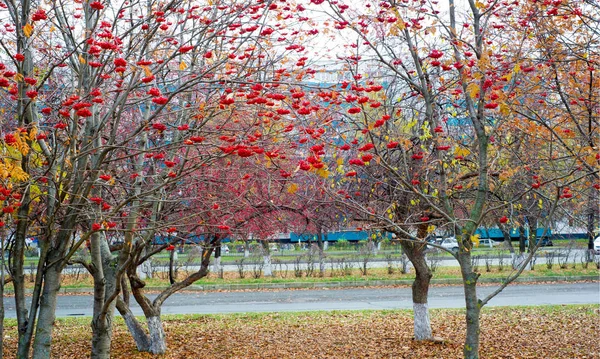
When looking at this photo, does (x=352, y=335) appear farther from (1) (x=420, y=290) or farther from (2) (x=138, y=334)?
(2) (x=138, y=334)

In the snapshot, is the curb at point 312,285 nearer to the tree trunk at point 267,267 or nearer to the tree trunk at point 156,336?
the tree trunk at point 267,267

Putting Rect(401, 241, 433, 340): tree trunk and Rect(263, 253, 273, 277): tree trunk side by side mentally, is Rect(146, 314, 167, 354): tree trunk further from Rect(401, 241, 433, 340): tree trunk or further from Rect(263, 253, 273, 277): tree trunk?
Rect(263, 253, 273, 277): tree trunk

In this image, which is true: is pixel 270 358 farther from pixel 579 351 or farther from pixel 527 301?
pixel 527 301

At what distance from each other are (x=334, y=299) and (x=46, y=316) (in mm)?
13891

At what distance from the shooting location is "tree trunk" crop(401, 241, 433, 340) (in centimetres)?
1077

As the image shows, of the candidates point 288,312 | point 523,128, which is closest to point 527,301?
point 288,312

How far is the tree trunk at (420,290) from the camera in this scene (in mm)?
10773

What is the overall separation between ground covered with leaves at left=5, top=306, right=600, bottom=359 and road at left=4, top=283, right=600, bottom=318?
179 cm

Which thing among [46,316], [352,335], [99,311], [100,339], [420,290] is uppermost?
[46,316]

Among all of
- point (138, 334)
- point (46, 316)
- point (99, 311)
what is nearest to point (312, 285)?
point (138, 334)

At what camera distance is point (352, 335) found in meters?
12.0

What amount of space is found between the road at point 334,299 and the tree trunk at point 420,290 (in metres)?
5.51

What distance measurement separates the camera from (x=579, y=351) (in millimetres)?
10125

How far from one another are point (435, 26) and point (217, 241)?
16.0 ft
